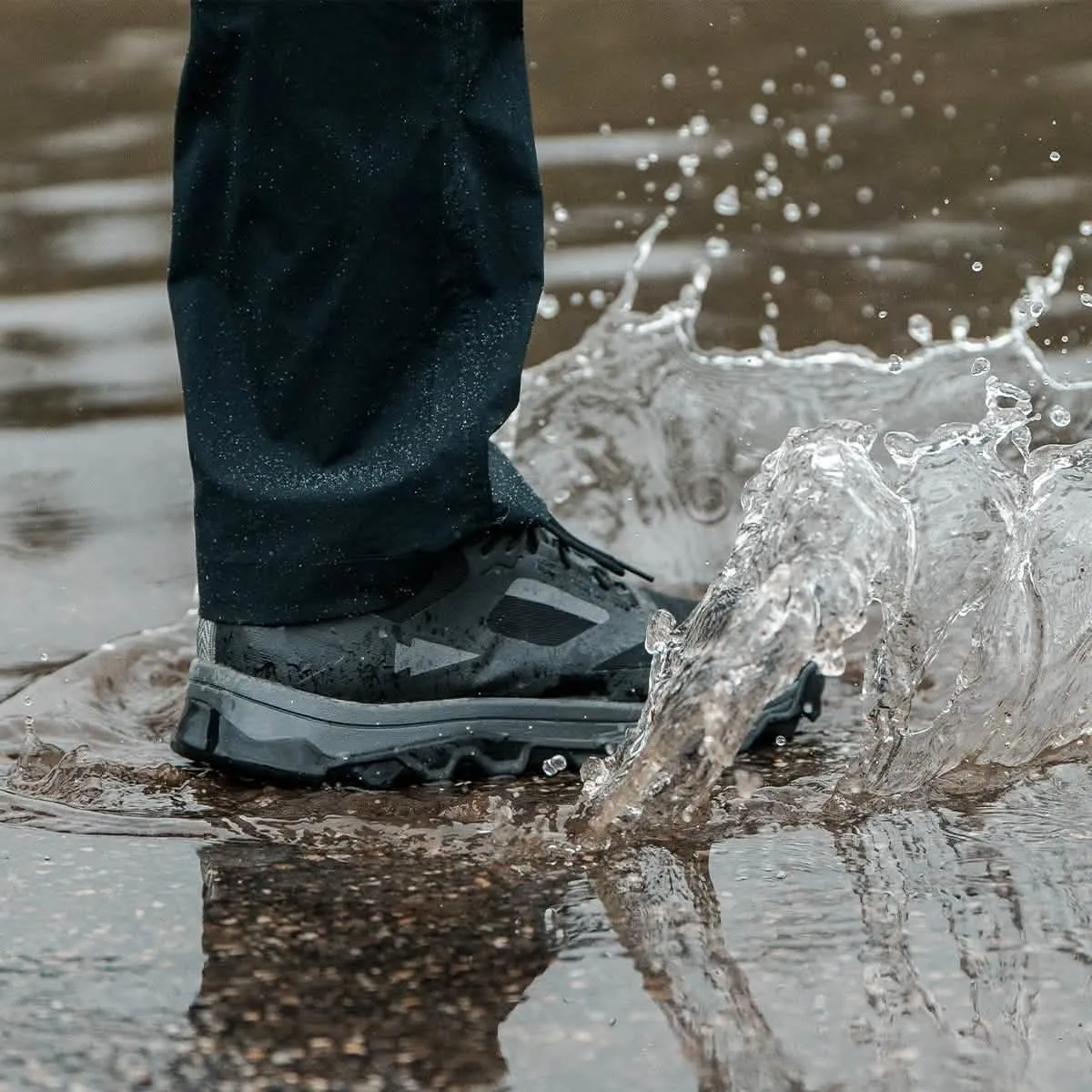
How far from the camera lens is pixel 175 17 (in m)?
6.62

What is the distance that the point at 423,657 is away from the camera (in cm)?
191

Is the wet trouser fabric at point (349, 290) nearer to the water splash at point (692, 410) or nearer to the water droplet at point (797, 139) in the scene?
the water splash at point (692, 410)

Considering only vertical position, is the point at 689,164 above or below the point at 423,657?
above

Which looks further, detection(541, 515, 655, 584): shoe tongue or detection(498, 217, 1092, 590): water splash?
detection(498, 217, 1092, 590): water splash

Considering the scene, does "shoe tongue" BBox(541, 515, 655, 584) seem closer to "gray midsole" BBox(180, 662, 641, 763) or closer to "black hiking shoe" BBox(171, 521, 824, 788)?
"black hiking shoe" BBox(171, 521, 824, 788)

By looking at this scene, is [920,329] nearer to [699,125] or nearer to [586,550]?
[699,125]

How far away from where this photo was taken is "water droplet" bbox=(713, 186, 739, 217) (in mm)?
4492

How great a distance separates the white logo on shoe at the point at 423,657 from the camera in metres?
1.90

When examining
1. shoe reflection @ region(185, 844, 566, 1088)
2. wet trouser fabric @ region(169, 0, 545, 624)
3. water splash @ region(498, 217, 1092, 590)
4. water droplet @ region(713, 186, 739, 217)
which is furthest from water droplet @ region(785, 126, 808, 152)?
shoe reflection @ region(185, 844, 566, 1088)

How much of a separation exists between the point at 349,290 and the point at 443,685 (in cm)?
41

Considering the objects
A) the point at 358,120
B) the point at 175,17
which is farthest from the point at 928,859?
the point at 175,17

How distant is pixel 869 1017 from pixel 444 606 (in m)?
0.75

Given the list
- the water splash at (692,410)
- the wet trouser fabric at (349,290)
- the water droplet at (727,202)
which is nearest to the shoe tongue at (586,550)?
the wet trouser fabric at (349,290)

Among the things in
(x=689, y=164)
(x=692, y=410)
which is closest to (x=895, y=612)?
(x=692, y=410)
